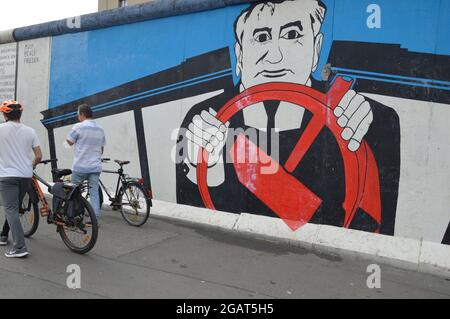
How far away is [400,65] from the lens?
5.83m

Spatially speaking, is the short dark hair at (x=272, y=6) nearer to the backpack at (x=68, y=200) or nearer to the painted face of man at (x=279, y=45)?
the painted face of man at (x=279, y=45)

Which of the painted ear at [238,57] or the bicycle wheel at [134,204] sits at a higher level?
the painted ear at [238,57]

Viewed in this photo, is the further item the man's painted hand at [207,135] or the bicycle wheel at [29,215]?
the man's painted hand at [207,135]

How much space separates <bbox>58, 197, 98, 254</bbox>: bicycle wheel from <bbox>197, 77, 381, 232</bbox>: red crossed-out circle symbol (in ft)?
8.09

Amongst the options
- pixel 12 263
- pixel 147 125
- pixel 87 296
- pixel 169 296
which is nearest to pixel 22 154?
pixel 12 263

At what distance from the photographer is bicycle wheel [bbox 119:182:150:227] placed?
6.85 metres

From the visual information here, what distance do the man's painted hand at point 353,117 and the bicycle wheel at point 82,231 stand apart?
3.49 m

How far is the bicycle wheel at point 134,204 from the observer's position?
685 cm

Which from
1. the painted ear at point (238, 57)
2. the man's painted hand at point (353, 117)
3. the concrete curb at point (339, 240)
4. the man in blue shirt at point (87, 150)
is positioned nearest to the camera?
the concrete curb at point (339, 240)

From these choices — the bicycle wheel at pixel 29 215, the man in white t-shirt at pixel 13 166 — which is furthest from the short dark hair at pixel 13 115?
the bicycle wheel at pixel 29 215

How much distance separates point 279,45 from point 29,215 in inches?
167

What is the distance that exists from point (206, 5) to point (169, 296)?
4.93 m

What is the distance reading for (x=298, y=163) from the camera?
21.6ft

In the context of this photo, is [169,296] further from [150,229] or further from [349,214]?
[349,214]
